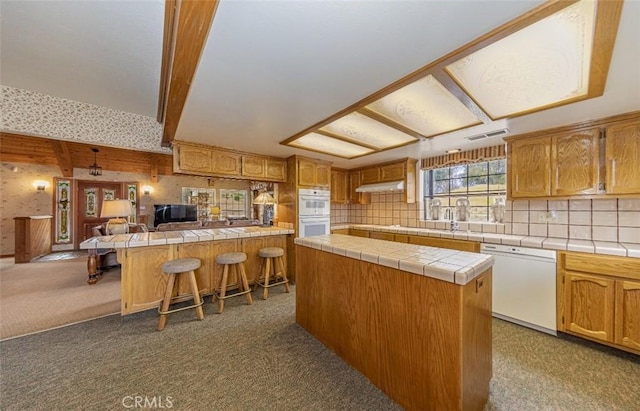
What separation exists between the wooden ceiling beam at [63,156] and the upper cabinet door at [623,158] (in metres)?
9.59

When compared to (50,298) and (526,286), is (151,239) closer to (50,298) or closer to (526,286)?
(50,298)

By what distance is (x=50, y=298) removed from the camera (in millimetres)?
3176

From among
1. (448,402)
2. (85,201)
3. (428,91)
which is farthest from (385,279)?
(85,201)

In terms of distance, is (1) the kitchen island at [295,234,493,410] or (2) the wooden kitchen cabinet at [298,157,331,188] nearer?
(1) the kitchen island at [295,234,493,410]

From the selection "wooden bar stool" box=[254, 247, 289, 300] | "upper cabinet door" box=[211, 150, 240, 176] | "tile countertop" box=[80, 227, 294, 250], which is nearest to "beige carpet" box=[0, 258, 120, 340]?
"tile countertop" box=[80, 227, 294, 250]

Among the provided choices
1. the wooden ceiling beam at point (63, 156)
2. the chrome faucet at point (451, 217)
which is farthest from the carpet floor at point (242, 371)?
the wooden ceiling beam at point (63, 156)

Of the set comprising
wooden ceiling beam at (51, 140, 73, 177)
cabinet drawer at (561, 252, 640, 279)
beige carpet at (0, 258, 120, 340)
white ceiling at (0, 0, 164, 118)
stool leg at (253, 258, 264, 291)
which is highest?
wooden ceiling beam at (51, 140, 73, 177)

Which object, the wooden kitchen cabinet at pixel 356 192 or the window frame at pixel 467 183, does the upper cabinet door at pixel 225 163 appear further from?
the window frame at pixel 467 183

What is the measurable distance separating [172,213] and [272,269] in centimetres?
615

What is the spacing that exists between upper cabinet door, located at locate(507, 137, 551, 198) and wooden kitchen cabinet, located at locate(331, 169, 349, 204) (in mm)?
2864

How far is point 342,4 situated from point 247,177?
2.95 m

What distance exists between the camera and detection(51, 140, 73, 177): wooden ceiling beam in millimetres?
5512

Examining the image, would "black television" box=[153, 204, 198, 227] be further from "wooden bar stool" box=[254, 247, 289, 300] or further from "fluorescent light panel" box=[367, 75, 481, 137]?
"fluorescent light panel" box=[367, 75, 481, 137]

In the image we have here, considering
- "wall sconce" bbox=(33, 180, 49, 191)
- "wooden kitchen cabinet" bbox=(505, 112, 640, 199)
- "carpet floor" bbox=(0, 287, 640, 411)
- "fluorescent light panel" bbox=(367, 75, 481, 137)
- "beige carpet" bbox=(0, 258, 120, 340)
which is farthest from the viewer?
"wall sconce" bbox=(33, 180, 49, 191)
